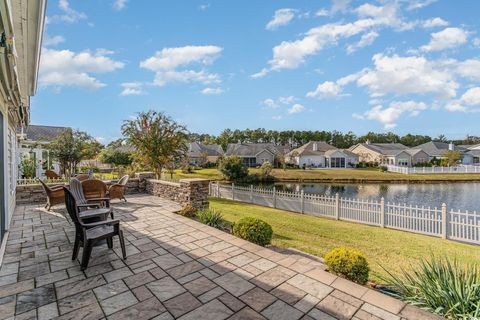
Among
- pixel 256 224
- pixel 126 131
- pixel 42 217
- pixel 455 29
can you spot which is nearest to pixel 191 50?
pixel 126 131

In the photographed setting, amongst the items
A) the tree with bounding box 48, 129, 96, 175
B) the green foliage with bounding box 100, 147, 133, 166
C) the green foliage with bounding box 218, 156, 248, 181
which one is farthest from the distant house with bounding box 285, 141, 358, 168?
the tree with bounding box 48, 129, 96, 175

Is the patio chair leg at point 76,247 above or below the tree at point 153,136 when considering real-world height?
below

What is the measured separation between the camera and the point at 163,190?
30.2 feet

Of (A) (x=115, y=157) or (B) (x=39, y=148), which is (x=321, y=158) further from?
(B) (x=39, y=148)

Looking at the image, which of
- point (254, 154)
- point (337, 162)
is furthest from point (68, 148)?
point (337, 162)

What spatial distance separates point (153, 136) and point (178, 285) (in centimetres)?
1205

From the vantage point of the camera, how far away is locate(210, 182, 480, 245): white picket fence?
23.4 ft

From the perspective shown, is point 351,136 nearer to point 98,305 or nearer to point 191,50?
point 191,50

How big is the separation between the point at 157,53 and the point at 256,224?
37.7 feet

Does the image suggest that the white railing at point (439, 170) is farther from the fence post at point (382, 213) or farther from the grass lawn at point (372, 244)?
the grass lawn at point (372, 244)

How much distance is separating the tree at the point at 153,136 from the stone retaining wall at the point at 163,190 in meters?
3.28

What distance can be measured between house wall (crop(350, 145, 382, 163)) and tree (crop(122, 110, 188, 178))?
42285 millimetres

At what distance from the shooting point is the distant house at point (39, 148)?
15.3m

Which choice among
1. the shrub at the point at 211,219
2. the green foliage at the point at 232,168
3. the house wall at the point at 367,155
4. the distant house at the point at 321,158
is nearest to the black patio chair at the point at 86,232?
the shrub at the point at 211,219
